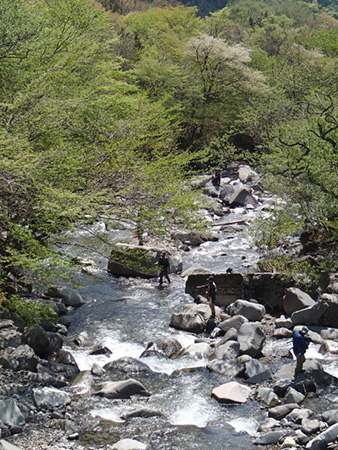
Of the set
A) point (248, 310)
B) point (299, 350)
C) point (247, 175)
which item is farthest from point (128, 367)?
point (247, 175)

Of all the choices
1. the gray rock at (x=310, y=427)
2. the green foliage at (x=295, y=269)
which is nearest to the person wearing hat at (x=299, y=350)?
the gray rock at (x=310, y=427)

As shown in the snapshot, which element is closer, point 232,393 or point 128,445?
point 128,445

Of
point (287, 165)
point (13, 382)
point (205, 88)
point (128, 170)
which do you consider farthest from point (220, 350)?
point (205, 88)

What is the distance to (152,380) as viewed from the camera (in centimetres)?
1108

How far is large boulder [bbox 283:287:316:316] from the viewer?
14.3 metres

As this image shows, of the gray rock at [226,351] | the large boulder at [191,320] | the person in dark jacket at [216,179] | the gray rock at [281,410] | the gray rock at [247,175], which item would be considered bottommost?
the gray rock at [247,175]

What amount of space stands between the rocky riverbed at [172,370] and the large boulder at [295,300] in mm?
28

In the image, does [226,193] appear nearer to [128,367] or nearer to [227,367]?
[227,367]

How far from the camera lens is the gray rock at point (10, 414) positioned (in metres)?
8.48

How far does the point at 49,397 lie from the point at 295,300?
7.58 m

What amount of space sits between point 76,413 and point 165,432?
1707mm

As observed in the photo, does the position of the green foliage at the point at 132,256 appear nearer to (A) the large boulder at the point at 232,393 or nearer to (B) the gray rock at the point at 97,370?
(B) the gray rock at the point at 97,370

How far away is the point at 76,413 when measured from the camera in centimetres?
939

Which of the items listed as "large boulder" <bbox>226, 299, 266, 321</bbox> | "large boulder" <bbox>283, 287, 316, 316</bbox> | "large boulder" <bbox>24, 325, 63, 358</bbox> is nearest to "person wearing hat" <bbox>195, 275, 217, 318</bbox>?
"large boulder" <bbox>226, 299, 266, 321</bbox>
